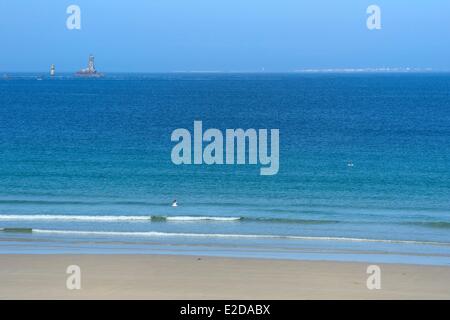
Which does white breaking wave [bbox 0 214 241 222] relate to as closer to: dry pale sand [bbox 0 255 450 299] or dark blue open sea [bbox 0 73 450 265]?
dark blue open sea [bbox 0 73 450 265]

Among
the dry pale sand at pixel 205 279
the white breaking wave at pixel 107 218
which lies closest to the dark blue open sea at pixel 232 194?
the white breaking wave at pixel 107 218

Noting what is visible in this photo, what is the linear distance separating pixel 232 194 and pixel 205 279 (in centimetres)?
1720

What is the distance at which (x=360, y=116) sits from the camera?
79250 mm

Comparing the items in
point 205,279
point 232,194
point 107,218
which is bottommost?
point 205,279

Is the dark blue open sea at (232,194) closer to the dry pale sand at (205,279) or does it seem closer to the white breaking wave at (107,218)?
the white breaking wave at (107,218)

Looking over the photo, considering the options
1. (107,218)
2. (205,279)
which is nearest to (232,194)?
(107,218)

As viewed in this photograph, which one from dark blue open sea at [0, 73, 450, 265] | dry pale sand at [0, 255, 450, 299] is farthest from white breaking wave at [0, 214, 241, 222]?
dry pale sand at [0, 255, 450, 299]

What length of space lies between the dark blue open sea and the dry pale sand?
1545 mm

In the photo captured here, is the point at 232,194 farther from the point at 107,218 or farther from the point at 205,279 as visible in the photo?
the point at 205,279

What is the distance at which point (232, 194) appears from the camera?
117ft

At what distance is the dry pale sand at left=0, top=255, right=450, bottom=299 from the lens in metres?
16.9

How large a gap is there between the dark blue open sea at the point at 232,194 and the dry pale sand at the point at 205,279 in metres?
1.55

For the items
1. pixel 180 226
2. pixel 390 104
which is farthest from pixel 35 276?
pixel 390 104
